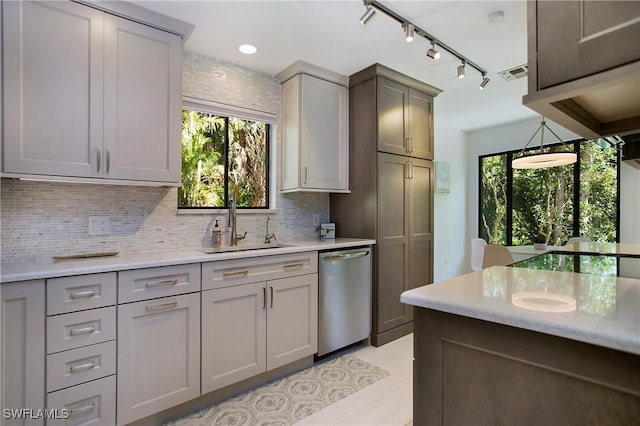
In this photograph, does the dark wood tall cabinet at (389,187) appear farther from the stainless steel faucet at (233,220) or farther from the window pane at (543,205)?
the window pane at (543,205)

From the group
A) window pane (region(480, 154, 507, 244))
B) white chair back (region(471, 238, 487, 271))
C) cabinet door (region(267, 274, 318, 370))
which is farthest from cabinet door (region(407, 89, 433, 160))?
window pane (region(480, 154, 507, 244))

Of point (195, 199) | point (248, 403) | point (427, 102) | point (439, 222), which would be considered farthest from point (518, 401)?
point (439, 222)

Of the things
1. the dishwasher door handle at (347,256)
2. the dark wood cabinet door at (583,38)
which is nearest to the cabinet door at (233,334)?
the dishwasher door handle at (347,256)

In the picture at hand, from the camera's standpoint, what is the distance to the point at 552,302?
0.92 meters

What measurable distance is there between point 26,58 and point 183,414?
87.2 inches

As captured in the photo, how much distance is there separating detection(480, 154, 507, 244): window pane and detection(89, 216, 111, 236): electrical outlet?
17.9 ft

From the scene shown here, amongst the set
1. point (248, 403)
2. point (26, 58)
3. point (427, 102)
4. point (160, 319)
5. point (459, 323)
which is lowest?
point (248, 403)

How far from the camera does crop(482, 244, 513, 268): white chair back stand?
122 inches

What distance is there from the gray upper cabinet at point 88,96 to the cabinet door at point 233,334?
905 millimetres

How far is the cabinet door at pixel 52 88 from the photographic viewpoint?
1.67 metres

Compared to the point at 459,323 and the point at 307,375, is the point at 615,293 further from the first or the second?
the point at 307,375

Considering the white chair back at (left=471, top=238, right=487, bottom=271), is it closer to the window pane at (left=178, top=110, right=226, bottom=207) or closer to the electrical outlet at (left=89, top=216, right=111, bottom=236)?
the window pane at (left=178, top=110, right=226, bottom=207)

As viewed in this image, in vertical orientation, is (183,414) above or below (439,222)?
below

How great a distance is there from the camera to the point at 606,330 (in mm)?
696
